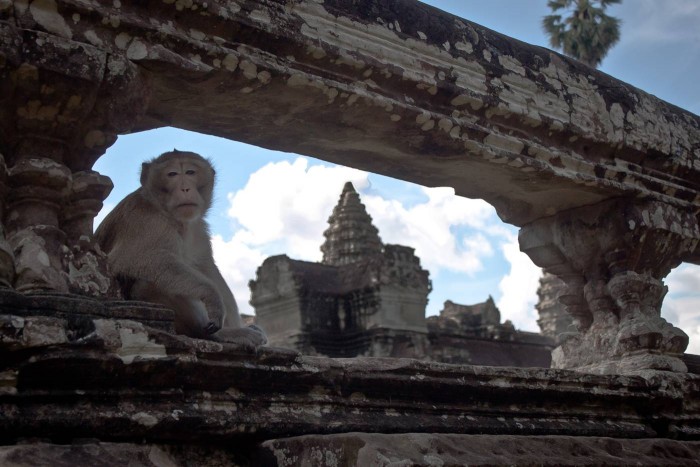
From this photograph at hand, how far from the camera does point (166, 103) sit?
3.80 m

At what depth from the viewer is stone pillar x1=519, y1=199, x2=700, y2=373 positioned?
5270 millimetres

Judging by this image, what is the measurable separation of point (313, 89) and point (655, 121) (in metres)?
2.68

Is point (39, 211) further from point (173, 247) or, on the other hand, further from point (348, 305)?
point (348, 305)

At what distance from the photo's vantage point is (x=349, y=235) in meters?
17.0

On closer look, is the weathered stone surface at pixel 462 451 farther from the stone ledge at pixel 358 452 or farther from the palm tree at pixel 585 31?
the palm tree at pixel 585 31

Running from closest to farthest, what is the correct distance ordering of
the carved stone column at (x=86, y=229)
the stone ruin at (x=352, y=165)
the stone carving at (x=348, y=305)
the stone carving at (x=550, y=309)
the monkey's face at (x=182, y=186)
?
the stone ruin at (x=352, y=165)
the carved stone column at (x=86, y=229)
the monkey's face at (x=182, y=186)
the stone carving at (x=348, y=305)
the stone carving at (x=550, y=309)

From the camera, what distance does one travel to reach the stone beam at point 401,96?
3521 mm

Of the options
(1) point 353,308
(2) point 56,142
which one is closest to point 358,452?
(2) point 56,142

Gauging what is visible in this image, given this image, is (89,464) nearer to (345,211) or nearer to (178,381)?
(178,381)

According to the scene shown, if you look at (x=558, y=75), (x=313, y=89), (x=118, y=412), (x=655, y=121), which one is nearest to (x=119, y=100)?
(x=313, y=89)

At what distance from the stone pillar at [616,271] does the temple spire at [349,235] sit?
1079 cm

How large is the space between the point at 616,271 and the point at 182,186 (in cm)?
284

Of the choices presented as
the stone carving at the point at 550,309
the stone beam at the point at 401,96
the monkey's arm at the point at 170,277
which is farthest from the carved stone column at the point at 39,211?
the stone carving at the point at 550,309

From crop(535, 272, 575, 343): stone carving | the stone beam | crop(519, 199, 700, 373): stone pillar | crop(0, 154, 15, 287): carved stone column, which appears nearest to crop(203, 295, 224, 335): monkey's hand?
the stone beam
